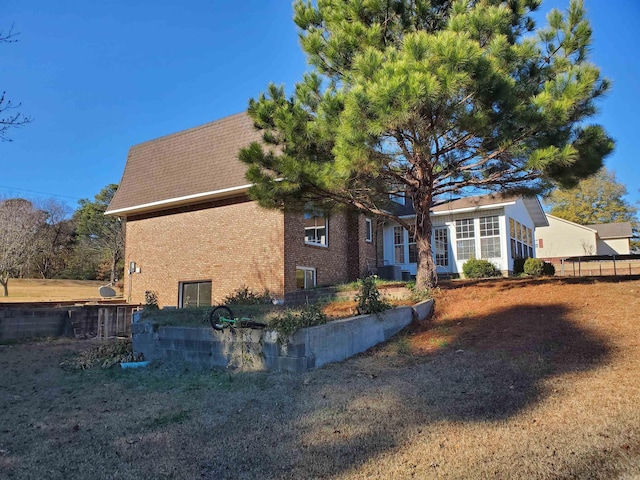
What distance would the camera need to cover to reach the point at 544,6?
9773 millimetres

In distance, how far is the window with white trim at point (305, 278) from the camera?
15117mm

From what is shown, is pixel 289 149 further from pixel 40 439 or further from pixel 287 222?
pixel 40 439

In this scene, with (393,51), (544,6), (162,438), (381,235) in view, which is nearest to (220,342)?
(162,438)

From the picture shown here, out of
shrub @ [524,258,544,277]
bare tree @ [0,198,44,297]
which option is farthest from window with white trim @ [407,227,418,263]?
bare tree @ [0,198,44,297]

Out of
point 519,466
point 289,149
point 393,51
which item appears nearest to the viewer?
point 519,466

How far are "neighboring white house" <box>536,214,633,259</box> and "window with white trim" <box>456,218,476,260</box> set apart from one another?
759 inches

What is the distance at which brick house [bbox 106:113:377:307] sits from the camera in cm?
1463

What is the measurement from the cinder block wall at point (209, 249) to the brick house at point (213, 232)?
3 centimetres

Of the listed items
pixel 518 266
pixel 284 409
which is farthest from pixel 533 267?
pixel 284 409

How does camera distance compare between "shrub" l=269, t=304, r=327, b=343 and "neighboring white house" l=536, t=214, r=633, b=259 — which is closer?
"shrub" l=269, t=304, r=327, b=343

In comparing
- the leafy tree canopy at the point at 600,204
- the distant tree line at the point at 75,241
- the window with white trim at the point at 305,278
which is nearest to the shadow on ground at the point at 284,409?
the window with white trim at the point at 305,278

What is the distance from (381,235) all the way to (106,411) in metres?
16.9

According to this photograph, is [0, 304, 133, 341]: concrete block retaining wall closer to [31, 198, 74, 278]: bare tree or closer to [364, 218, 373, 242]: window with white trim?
[364, 218, 373, 242]: window with white trim

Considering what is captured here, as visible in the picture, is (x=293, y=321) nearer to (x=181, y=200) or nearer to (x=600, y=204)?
(x=181, y=200)
